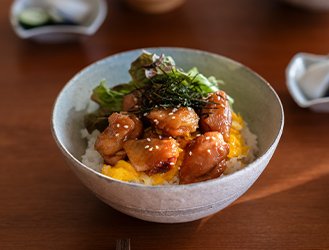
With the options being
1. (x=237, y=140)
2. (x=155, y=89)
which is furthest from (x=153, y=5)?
(x=237, y=140)

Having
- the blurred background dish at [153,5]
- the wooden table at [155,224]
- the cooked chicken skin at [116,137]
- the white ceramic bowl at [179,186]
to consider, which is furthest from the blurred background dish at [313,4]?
the cooked chicken skin at [116,137]

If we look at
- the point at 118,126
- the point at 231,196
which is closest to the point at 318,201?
the point at 231,196

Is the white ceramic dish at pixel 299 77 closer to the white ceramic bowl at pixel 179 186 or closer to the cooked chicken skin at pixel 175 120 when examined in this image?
the white ceramic bowl at pixel 179 186

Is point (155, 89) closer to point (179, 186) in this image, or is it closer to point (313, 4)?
point (179, 186)

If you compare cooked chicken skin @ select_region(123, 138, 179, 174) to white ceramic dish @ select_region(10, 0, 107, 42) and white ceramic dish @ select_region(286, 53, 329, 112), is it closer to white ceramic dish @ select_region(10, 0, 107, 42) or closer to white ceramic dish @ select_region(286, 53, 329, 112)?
white ceramic dish @ select_region(286, 53, 329, 112)

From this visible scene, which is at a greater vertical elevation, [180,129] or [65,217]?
[180,129]

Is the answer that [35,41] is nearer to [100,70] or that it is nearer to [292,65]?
[100,70]
